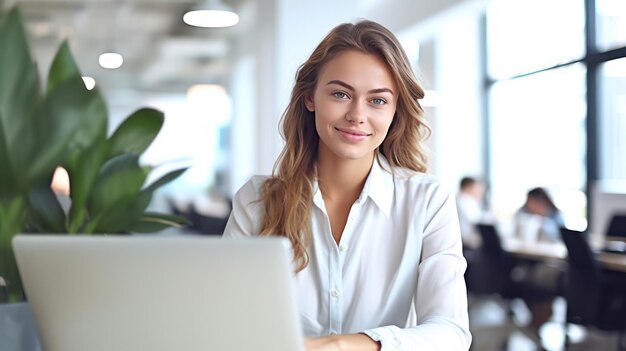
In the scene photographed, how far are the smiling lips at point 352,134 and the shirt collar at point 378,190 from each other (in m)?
0.12

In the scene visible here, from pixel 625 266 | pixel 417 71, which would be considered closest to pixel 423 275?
pixel 417 71

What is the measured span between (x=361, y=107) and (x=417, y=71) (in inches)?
8.8

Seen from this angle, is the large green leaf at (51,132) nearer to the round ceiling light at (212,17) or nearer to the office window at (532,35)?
the round ceiling light at (212,17)

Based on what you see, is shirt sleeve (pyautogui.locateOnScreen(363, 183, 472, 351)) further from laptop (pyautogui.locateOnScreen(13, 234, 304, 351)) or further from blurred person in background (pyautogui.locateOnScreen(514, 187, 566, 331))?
blurred person in background (pyautogui.locateOnScreen(514, 187, 566, 331))

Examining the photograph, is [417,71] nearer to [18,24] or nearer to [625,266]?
[18,24]

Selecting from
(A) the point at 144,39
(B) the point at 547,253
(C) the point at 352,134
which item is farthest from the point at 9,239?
(A) the point at 144,39

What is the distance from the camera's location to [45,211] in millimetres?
1417

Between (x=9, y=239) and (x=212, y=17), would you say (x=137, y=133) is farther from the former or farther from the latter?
(x=212, y=17)

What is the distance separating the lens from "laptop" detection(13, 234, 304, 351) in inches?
38.9

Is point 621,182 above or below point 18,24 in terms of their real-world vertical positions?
below

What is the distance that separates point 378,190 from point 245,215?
0.93ft

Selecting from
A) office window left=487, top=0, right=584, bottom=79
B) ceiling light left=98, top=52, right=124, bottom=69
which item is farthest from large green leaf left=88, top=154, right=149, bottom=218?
ceiling light left=98, top=52, right=124, bottom=69

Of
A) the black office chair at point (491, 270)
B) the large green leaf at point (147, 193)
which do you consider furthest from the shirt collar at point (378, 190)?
the black office chair at point (491, 270)

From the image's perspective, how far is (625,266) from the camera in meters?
4.92
